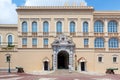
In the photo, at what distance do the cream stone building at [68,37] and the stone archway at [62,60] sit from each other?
1.68 ft

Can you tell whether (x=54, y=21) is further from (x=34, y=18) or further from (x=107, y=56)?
(x=107, y=56)

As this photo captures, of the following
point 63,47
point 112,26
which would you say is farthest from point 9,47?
point 112,26

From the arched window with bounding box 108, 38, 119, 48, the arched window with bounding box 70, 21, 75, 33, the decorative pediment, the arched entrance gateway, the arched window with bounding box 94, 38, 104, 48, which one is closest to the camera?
the arched entrance gateway

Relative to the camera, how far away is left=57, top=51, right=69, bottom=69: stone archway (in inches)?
2675

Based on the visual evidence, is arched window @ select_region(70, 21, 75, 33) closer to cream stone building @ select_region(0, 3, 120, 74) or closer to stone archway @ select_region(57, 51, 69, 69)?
cream stone building @ select_region(0, 3, 120, 74)

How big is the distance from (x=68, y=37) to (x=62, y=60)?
6.38 m

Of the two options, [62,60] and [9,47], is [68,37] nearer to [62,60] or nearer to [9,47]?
[62,60]

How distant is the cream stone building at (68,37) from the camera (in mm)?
66125

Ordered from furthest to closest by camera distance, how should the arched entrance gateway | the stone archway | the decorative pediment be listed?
1. the stone archway
2. the decorative pediment
3. the arched entrance gateway

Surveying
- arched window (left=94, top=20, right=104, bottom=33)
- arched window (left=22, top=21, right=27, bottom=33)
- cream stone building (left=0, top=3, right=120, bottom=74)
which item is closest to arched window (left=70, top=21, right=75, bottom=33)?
cream stone building (left=0, top=3, right=120, bottom=74)

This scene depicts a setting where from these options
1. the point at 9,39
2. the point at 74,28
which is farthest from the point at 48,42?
the point at 9,39

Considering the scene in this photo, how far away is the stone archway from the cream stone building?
0.51m

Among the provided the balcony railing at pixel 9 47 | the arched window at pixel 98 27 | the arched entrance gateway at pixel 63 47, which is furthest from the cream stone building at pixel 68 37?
the balcony railing at pixel 9 47

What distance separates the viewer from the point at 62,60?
70.0 meters
